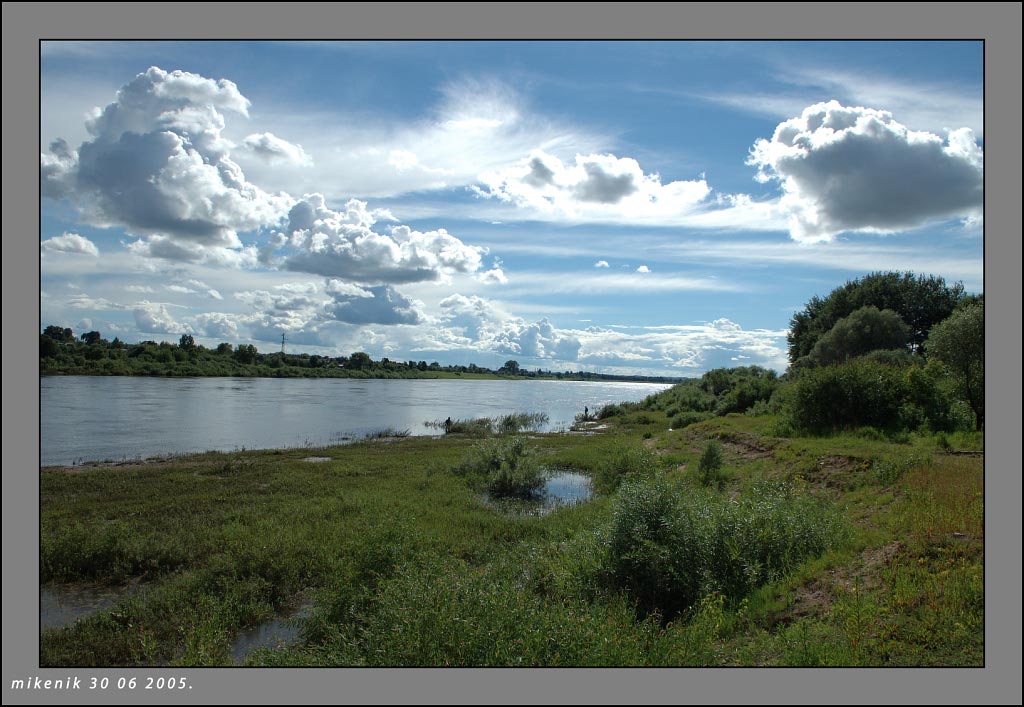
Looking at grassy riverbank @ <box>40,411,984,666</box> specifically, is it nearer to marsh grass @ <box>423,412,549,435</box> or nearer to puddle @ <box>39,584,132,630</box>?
puddle @ <box>39,584,132,630</box>

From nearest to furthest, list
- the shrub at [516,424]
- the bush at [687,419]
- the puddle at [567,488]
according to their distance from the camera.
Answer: the puddle at [567,488] → the bush at [687,419] → the shrub at [516,424]

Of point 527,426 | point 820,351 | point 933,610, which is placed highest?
point 820,351

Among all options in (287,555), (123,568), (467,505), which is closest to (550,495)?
(467,505)

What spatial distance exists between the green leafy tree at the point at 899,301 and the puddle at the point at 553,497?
3442cm

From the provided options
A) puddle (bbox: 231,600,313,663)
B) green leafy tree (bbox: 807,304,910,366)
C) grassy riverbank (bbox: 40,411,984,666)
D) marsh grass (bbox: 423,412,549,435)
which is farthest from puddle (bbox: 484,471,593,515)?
green leafy tree (bbox: 807,304,910,366)

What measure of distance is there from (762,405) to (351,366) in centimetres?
10118

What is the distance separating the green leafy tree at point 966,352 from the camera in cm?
1634

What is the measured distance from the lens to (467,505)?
1745 cm

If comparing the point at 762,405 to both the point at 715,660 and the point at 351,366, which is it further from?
the point at 351,366

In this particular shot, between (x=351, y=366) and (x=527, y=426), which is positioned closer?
(x=527, y=426)

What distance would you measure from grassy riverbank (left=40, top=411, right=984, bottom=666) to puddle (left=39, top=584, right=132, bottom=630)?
0.93 feet

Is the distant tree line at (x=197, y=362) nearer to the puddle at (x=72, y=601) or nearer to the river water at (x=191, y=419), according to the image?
the river water at (x=191, y=419)

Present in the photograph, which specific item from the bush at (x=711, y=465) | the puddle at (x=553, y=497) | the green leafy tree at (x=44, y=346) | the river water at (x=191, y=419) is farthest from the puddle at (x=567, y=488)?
the river water at (x=191, y=419)

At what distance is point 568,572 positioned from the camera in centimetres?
978
